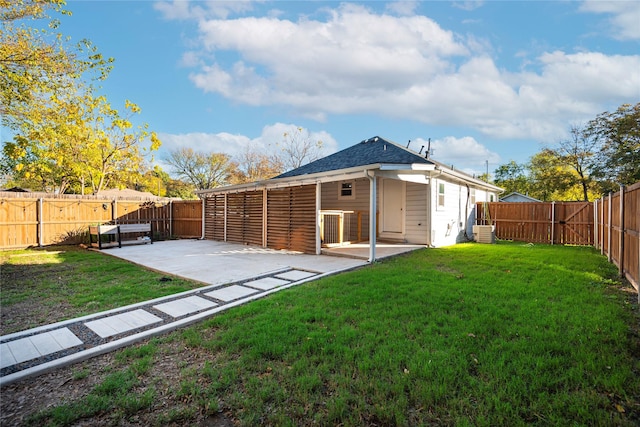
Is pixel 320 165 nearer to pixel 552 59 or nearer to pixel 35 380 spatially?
pixel 552 59

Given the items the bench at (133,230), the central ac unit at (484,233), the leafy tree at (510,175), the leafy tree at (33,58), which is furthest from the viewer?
the leafy tree at (510,175)

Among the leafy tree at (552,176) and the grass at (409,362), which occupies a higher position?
the leafy tree at (552,176)

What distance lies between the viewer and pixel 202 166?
30.6 metres

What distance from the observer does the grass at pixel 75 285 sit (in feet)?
13.7

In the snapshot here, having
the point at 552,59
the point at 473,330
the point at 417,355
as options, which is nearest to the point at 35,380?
the point at 417,355

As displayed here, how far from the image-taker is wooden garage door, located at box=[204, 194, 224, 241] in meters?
12.4

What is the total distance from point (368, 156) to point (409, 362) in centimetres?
903

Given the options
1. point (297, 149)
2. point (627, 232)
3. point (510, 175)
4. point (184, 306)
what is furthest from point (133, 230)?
point (510, 175)

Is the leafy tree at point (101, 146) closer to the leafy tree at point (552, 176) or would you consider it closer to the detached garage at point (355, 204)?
the detached garage at point (355, 204)

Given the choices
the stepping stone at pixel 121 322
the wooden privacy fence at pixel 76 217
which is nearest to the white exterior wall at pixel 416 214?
the stepping stone at pixel 121 322

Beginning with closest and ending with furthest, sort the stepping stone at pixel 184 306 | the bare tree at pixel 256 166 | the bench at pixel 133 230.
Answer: the stepping stone at pixel 184 306
the bench at pixel 133 230
the bare tree at pixel 256 166

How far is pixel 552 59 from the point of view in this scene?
9602mm

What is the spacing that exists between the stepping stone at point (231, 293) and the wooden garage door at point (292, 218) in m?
3.66

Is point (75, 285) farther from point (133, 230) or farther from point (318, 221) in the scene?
point (133, 230)
